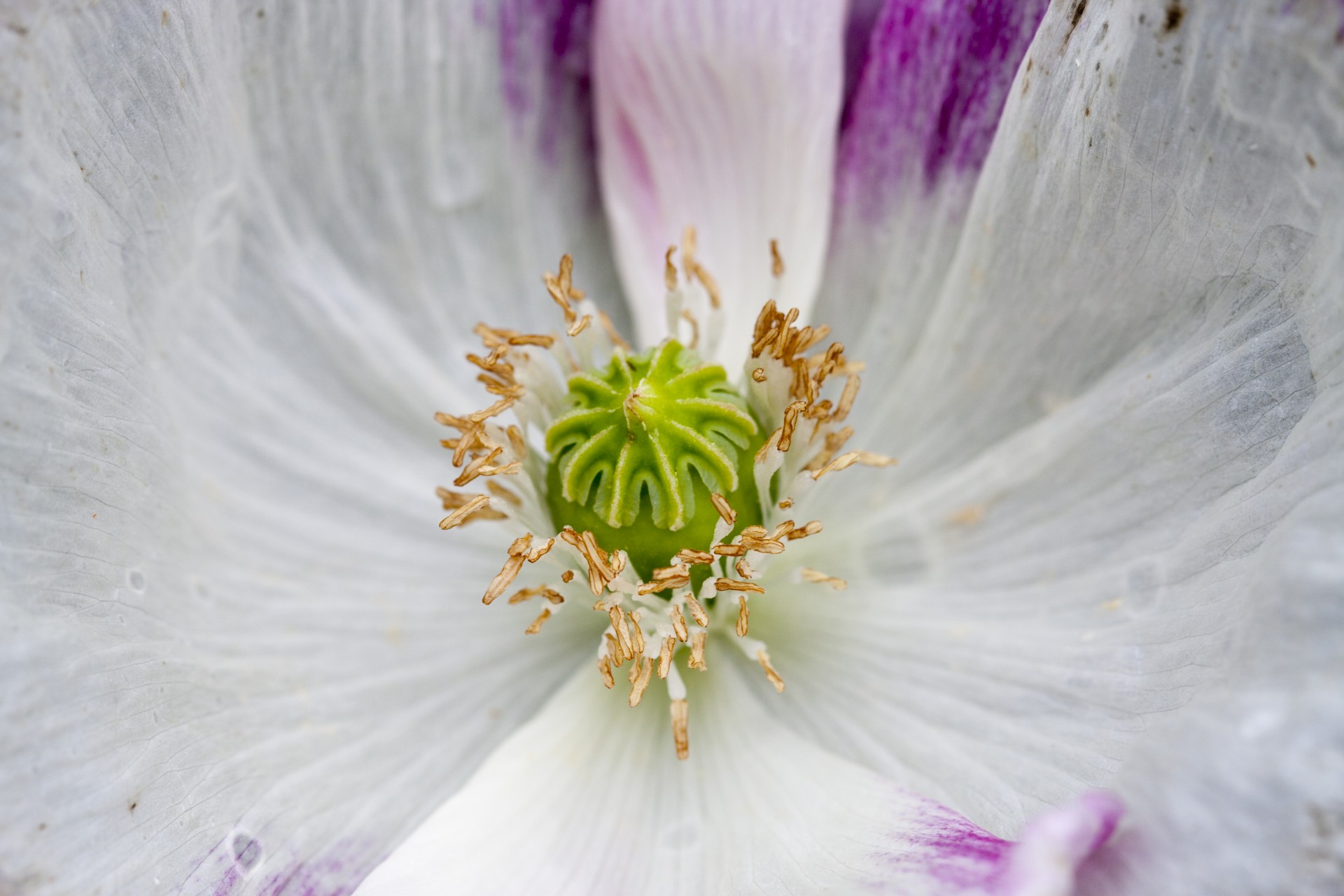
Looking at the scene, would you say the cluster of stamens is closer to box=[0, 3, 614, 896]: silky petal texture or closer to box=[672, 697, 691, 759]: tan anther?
box=[672, 697, 691, 759]: tan anther

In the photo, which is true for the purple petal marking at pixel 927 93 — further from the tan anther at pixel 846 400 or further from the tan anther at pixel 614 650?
the tan anther at pixel 614 650

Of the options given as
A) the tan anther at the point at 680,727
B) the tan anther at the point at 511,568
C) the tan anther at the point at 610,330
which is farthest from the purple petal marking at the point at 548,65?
the tan anther at the point at 680,727

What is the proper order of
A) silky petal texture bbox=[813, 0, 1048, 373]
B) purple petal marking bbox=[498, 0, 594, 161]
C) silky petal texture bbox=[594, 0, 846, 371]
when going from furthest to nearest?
1. purple petal marking bbox=[498, 0, 594, 161]
2. silky petal texture bbox=[594, 0, 846, 371]
3. silky petal texture bbox=[813, 0, 1048, 373]

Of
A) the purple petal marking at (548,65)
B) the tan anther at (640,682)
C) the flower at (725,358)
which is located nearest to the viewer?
the flower at (725,358)

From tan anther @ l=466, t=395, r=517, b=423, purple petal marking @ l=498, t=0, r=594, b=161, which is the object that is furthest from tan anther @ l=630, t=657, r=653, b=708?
purple petal marking @ l=498, t=0, r=594, b=161

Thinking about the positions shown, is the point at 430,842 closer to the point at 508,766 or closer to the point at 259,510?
the point at 508,766

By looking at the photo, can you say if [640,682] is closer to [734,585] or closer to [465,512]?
[734,585]

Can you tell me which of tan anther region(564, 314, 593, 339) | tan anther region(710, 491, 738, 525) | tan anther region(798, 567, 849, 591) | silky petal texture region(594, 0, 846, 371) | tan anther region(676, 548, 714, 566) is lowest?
tan anther region(676, 548, 714, 566)
